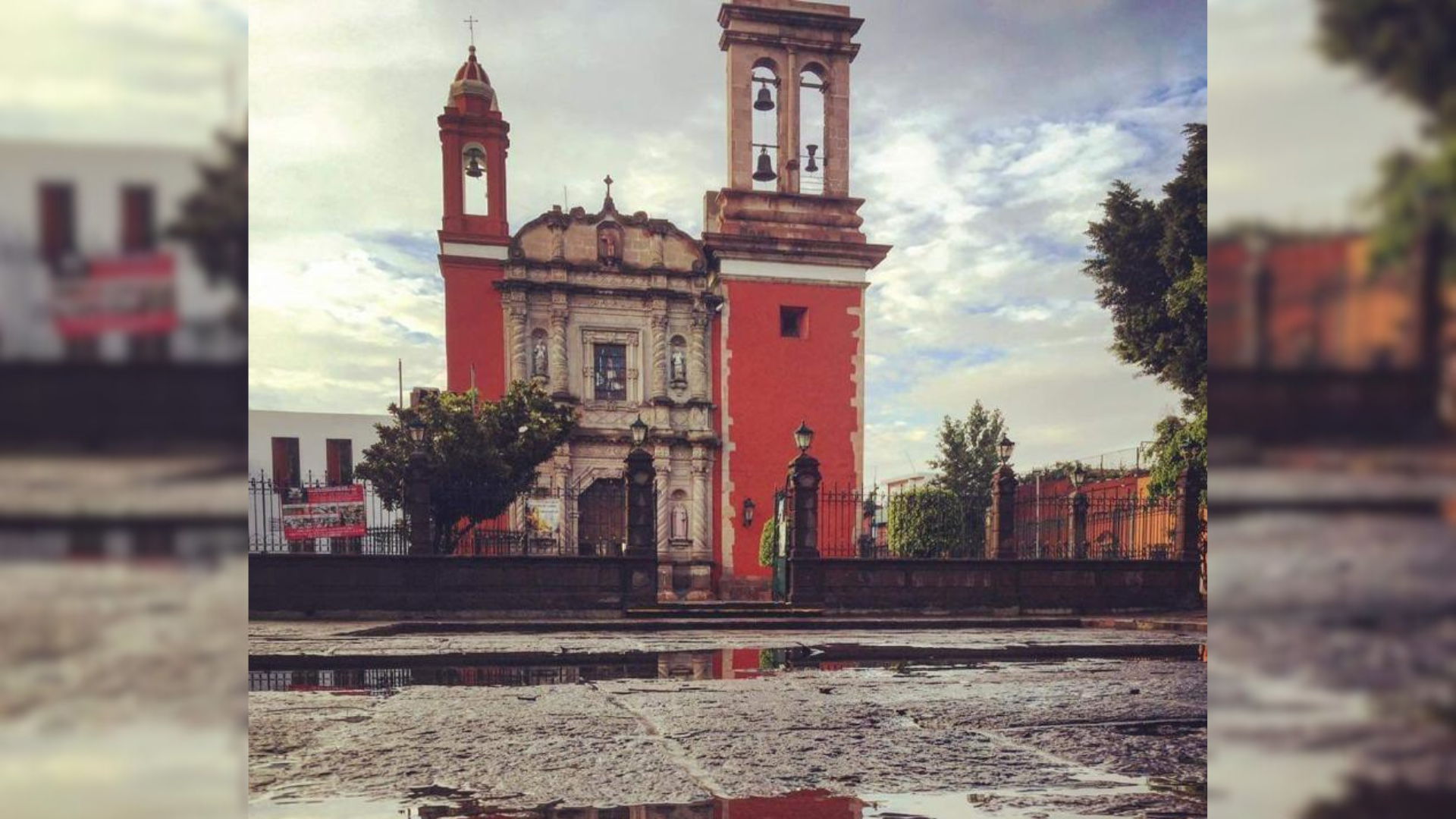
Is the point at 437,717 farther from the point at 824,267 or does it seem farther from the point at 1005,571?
the point at 824,267

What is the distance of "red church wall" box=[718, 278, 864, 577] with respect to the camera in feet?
75.7

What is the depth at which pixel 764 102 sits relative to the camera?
2180cm

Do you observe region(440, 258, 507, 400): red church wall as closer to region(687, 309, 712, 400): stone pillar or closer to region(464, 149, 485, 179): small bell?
region(464, 149, 485, 179): small bell

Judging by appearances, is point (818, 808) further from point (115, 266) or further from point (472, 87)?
point (472, 87)

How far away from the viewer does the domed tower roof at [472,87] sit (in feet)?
77.3

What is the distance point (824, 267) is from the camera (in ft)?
77.2

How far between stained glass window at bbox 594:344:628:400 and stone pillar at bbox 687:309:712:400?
1.67 m

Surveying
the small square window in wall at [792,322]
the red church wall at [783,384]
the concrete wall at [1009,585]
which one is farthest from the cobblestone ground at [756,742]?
the small square window in wall at [792,322]

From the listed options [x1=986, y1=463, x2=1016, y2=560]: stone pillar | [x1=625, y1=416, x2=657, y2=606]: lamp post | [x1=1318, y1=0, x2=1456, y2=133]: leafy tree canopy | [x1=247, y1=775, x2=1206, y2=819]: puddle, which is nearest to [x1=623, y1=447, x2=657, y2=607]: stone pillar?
[x1=625, y1=416, x2=657, y2=606]: lamp post

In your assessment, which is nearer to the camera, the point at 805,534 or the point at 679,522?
the point at 805,534

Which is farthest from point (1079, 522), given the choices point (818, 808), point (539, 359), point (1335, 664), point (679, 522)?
point (1335, 664)

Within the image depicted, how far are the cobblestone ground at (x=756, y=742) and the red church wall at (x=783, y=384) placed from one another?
17.1m

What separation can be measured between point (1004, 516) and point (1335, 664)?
15638 millimetres

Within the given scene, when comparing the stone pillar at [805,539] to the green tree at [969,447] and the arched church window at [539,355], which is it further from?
the green tree at [969,447]
